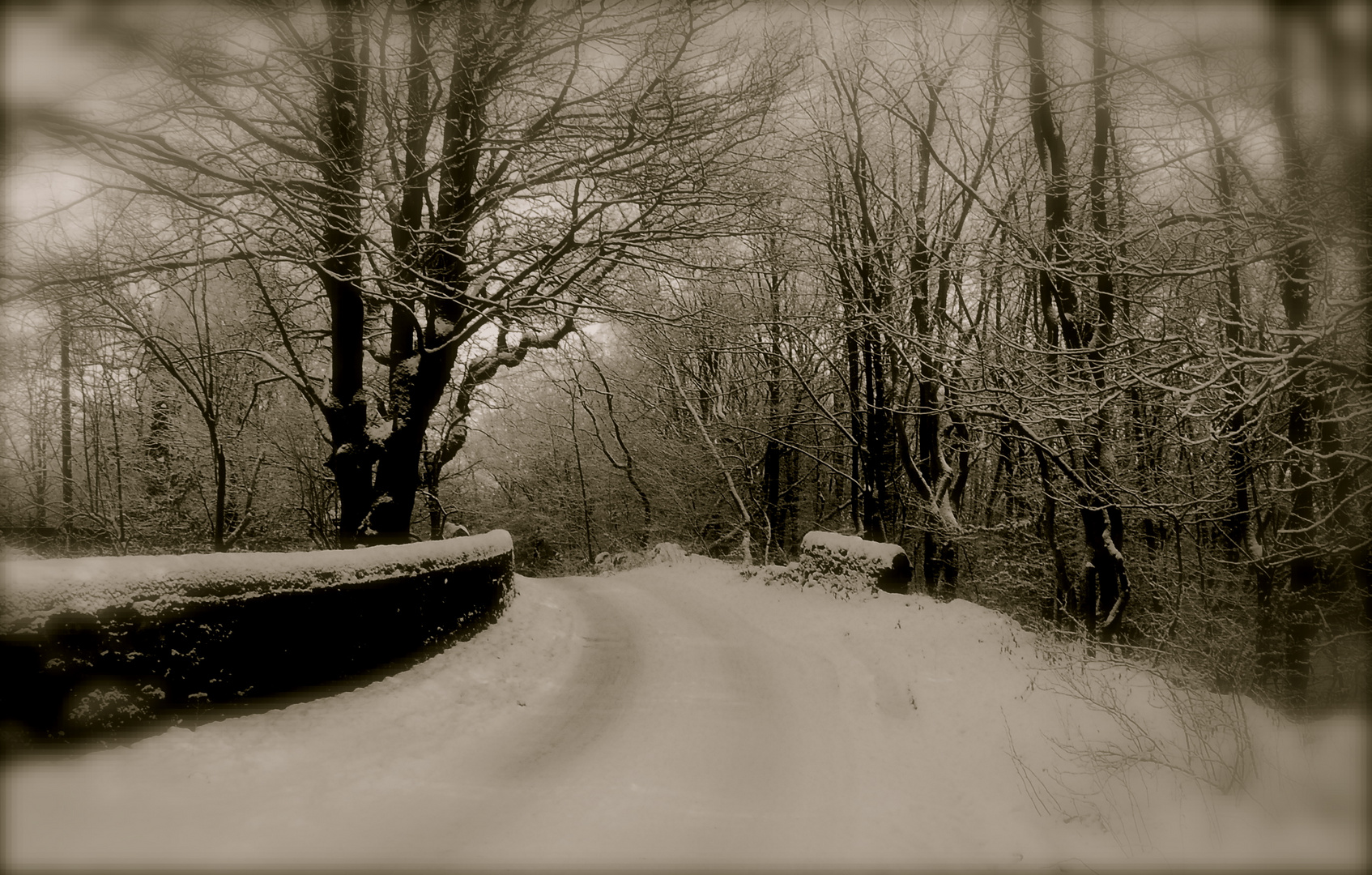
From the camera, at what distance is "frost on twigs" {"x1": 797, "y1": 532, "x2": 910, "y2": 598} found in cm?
1210

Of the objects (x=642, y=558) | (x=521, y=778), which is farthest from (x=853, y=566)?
(x=642, y=558)

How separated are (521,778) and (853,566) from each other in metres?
8.61

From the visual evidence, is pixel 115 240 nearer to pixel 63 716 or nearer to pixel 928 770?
pixel 63 716

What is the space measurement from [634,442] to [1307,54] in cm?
A: 2667

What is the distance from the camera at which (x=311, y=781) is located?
4.86 meters

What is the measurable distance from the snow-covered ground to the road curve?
2 cm

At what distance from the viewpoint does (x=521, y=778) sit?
5293 mm

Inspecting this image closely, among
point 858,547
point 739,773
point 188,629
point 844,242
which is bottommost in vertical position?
point 739,773

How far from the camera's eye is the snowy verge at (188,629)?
4391mm

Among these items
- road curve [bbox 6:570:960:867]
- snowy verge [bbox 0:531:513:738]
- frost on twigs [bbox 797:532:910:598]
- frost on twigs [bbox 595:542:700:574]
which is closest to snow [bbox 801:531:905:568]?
→ frost on twigs [bbox 797:532:910:598]

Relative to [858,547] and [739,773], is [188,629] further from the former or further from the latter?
[858,547]

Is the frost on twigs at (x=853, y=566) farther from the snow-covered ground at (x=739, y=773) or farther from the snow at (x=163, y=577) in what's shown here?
the snow at (x=163, y=577)

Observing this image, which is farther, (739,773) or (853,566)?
(853,566)

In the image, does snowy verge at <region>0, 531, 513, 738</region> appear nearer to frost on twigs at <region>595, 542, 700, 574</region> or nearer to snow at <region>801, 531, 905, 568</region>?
snow at <region>801, 531, 905, 568</region>
